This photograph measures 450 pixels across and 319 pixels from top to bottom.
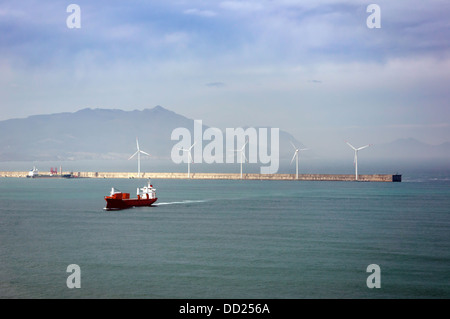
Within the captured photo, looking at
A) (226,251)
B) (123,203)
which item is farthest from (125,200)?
(226,251)

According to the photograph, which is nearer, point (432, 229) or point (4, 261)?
point (4, 261)

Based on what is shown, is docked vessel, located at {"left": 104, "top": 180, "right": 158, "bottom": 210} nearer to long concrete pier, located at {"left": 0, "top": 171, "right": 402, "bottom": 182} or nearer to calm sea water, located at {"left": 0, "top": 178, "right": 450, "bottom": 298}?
calm sea water, located at {"left": 0, "top": 178, "right": 450, "bottom": 298}

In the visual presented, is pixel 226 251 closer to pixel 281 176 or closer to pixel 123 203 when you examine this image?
pixel 123 203

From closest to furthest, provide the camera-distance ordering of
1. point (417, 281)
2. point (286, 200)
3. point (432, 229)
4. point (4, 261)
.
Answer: point (417, 281) → point (4, 261) → point (432, 229) → point (286, 200)
